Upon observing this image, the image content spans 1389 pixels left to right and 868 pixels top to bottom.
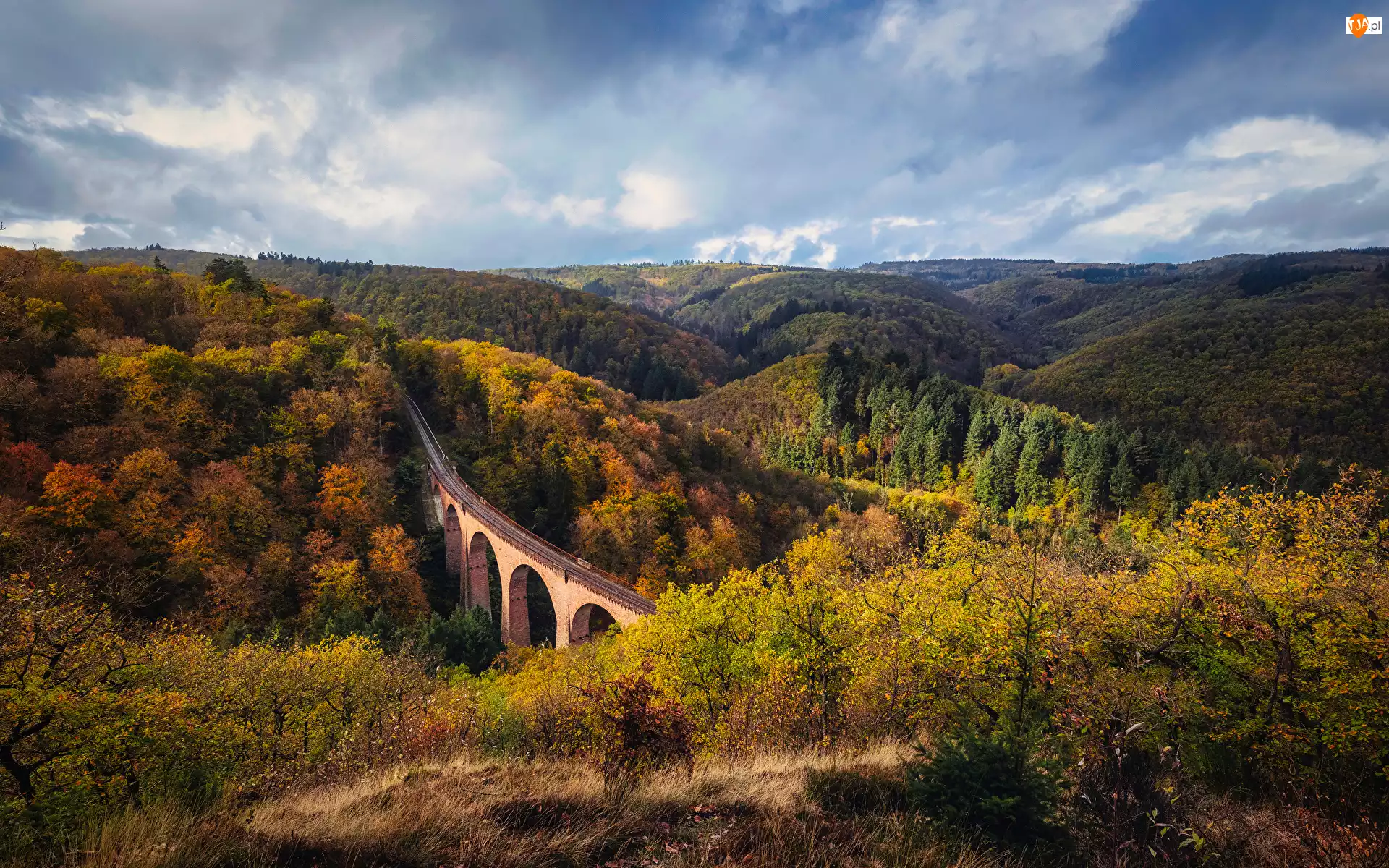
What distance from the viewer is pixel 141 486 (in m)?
30.3

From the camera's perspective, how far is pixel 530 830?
6121 mm

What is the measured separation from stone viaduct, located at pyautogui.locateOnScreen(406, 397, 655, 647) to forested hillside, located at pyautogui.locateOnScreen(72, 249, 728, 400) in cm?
8227

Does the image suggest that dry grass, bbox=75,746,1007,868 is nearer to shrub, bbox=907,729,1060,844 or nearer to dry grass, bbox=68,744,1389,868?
dry grass, bbox=68,744,1389,868

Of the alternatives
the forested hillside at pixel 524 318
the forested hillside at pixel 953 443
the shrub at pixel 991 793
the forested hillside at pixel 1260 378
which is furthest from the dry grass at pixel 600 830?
the forested hillside at pixel 524 318

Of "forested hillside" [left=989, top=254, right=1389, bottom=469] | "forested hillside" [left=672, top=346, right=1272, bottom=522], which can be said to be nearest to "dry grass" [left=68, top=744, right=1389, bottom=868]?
"forested hillside" [left=672, top=346, right=1272, bottom=522]

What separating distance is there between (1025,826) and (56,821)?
12.4 m

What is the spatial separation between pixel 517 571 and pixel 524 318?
406 feet

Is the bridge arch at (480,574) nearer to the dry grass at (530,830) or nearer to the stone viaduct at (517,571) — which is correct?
the stone viaduct at (517,571)

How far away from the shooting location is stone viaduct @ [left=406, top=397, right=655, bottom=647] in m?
33.6

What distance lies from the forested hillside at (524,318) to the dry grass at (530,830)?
390 ft

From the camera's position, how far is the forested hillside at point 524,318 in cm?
13338

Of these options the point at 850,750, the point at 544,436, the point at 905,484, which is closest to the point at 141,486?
the point at 544,436

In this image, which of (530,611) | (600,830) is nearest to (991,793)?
(600,830)

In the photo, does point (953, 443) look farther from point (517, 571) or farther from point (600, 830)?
point (600, 830)
